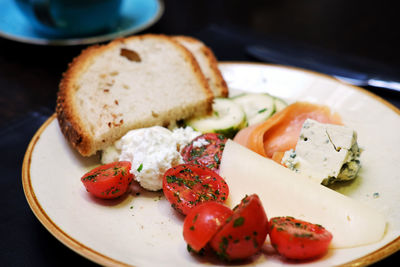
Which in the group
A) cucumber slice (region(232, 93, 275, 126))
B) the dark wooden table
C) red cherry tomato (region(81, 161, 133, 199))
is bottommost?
the dark wooden table

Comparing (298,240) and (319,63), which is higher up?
(298,240)

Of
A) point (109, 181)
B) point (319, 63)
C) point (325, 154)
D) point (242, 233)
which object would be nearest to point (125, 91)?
point (109, 181)

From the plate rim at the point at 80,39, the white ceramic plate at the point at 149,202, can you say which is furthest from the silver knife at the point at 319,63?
the plate rim at the point at 80,39

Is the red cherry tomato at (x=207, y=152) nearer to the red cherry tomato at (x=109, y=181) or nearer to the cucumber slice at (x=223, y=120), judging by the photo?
the cucumber slice at (x=223, y=120)

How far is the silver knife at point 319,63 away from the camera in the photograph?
10.1ft

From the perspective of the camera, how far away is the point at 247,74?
3029mm

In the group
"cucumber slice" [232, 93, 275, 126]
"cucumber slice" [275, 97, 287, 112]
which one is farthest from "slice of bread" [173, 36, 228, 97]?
"cucumber slice" [275, 97, 287, 112]

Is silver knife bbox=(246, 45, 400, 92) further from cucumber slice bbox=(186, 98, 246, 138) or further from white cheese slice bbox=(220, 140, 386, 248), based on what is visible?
white cheese slice bbox=(220, 140, 386, 248)

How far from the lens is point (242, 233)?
148cm

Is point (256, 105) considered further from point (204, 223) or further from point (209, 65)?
point (204, 223)

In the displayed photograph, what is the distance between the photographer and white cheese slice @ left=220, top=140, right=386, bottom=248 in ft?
5.38

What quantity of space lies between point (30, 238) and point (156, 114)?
101 cm

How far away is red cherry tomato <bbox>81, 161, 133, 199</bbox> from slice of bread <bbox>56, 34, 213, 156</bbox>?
32cm

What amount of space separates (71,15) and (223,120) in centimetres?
196
